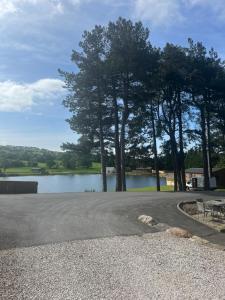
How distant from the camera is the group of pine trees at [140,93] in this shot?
37.1 metres

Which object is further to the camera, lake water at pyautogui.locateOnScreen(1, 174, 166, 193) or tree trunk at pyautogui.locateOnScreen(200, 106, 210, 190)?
lake water at pyautogui.locateOnScreen(1, 174, 166, 193)

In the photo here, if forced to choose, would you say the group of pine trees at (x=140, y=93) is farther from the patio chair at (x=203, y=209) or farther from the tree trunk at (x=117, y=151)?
the patio chair at (x=203, y=209)

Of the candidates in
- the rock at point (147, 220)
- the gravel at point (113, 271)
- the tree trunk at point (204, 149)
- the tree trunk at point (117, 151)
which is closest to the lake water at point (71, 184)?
the tree trunk at point (117, 151)

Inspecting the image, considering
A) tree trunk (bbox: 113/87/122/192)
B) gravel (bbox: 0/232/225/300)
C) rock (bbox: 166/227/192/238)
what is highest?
Result: tree trunk (bbox: 113/87/122/192)

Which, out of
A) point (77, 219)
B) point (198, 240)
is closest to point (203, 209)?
point (198, 240)

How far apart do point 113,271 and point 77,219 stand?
664 cm

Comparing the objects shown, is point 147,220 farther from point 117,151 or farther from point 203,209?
point 117,151

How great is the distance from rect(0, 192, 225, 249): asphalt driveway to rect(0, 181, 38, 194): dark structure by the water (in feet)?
23.7

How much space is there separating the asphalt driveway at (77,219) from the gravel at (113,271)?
1.03 metres

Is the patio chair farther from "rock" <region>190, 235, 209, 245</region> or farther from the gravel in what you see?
the gravel

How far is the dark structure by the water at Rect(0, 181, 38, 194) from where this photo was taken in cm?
2881

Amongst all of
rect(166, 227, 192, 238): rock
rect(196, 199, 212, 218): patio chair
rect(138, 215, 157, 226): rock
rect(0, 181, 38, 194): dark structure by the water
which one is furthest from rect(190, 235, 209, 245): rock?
rect(0, 181, 38, 194): dark structure by the water

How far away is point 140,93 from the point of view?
3856cm

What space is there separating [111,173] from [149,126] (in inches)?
1858
